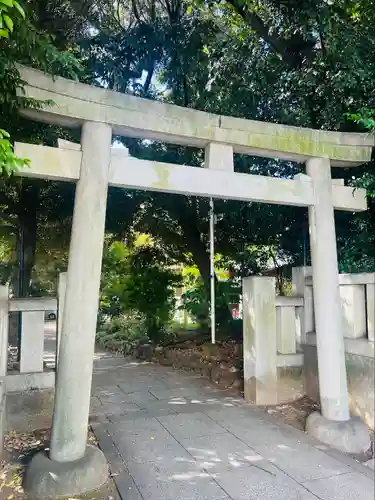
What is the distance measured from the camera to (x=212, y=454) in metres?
3.24

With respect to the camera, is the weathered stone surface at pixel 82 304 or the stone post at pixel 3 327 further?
the stone post at pixel 3 327

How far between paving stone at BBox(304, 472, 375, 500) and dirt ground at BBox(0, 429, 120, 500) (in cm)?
142

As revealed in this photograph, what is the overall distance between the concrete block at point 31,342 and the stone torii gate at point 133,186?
0.92 metres

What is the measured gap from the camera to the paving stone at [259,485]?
2.61 metres

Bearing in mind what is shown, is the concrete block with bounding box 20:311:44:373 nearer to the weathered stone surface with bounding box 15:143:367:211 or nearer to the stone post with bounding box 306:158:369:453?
the weathered stone surface with bounding box 15:143:367:211

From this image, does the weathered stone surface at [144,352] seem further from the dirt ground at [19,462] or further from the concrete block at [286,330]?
the dirt ground at [19,462]

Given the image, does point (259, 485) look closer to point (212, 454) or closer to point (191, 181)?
point (212, 454)

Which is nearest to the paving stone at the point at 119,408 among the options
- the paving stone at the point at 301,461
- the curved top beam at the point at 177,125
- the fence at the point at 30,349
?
the fence at the point at 30,349

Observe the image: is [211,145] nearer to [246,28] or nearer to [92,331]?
[92,331]

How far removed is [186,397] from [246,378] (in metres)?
0.87

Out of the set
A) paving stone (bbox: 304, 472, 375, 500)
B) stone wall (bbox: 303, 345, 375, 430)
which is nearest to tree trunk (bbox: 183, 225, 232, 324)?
stone wall (bbox: 303, 345, 375, 430)

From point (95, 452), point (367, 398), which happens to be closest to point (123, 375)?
point (95, 452)

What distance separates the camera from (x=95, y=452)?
2.94 m

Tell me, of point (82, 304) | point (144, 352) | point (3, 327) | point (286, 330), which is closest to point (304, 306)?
point (286, 330)
